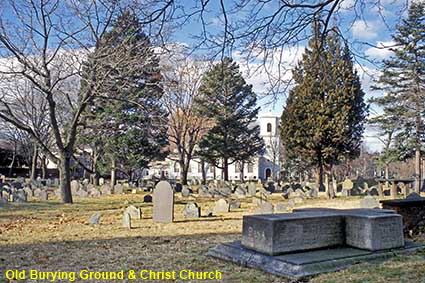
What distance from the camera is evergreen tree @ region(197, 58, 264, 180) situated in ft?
121

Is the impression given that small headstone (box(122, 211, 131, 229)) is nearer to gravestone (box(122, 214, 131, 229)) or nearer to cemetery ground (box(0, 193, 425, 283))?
gravestone (box(122, 214, 131, 229))

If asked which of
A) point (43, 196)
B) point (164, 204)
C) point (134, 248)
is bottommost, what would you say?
point (134, 248)

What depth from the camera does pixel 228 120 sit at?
1468 inches

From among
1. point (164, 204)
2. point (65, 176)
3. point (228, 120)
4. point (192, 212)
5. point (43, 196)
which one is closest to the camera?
point (164, 204)

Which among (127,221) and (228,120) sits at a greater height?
(228,120)

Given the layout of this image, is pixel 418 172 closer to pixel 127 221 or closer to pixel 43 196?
pixel 43 196

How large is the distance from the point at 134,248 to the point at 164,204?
14.2ft

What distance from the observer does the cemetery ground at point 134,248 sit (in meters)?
5.59

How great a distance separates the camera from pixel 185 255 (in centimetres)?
721

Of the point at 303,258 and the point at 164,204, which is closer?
the point at 303,258

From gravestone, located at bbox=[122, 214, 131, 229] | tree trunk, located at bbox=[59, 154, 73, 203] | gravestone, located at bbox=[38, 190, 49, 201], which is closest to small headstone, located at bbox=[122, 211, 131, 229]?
gravestone, located at bbox=[122, 214, 131, 229]

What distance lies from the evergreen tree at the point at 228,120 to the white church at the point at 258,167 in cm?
2056

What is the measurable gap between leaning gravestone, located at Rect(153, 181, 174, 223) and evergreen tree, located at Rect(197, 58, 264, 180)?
23.9 meters

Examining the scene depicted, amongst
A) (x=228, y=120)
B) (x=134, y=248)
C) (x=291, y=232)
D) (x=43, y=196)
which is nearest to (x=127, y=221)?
(x=134, y=248)
